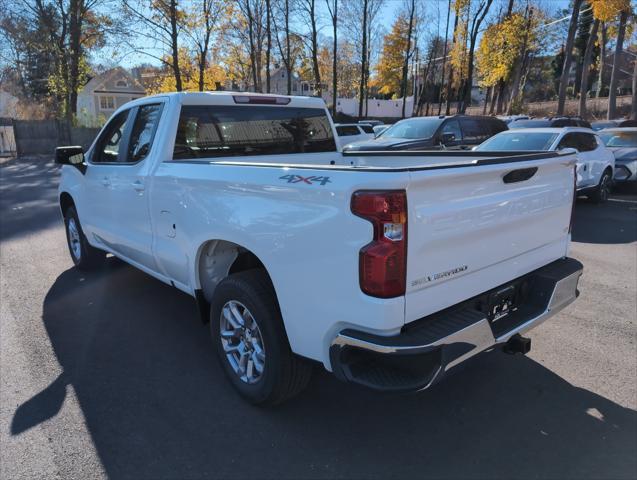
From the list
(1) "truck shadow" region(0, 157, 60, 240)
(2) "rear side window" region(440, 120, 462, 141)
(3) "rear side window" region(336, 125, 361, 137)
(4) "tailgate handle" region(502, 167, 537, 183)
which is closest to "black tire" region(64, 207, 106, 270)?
(1) "truck shadow" region(0, 157, 60, 240)

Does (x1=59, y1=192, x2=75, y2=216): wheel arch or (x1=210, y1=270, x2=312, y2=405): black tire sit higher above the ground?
(x1=59, y1=192, x2=75, y2=216): wheel arch

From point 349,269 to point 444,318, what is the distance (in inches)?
23.7

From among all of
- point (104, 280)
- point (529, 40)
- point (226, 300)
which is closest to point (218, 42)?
point (529, 40)

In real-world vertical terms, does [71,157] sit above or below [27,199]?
above

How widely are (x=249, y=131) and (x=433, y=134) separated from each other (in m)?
9.88

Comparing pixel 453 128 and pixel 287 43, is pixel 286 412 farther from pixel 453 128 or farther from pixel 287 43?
pixel 287 43

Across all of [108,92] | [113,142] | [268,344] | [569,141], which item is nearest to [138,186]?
[113,142]

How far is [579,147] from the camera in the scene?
1005 cm

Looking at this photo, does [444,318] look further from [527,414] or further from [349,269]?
[527,414]

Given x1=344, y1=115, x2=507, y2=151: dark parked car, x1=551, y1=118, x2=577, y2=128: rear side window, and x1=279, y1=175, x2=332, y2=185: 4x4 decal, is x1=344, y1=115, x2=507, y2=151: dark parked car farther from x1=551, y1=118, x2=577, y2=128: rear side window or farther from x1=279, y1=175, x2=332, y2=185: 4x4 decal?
x1=279, y1=175, x2=332, y2=185: 4x4 decal

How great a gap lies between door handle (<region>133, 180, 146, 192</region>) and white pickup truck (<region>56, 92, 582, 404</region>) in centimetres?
2

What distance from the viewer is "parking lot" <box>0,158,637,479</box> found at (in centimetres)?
271

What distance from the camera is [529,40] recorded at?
2850 cm

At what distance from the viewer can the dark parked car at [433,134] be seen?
1311 cm
